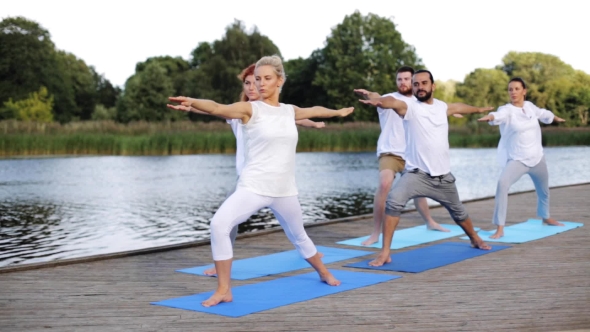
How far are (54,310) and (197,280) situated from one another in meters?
1.38

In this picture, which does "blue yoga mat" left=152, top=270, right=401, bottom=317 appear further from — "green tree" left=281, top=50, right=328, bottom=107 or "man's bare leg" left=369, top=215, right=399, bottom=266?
"green tree" left=281, top=50, right=328, bottom=107

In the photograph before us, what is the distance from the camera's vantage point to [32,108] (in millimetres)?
54562

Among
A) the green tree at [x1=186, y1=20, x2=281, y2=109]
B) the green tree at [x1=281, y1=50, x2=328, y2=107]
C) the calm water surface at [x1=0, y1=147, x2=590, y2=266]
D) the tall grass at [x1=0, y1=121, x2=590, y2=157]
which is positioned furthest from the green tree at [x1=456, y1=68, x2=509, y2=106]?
the calm water surface at [x1=0, y1=147, x2=590, y2=266]

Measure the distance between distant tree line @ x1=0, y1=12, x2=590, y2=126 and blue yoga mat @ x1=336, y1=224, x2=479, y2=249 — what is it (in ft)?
152

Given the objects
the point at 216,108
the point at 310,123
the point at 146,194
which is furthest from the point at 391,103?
the point at 146,194

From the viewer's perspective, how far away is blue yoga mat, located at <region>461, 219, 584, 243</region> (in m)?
8.43

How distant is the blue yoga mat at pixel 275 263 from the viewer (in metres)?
6.50

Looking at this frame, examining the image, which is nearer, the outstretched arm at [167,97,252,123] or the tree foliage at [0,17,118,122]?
the outstretched arm at [167,97,252,123]

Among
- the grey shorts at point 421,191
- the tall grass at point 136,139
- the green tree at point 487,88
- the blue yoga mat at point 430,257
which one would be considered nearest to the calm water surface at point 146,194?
the tall grass at point 136,139

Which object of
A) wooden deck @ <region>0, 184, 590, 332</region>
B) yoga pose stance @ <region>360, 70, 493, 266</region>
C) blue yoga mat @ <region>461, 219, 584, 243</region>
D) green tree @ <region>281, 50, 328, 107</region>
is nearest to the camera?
wooden deck @ <region>0, 184, 590, 332</region>

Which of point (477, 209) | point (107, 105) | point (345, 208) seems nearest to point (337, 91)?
point (107, 105)

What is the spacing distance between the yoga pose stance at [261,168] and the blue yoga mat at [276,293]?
0.44 feet

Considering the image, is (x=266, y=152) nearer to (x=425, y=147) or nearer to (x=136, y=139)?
(x=425, y=147)

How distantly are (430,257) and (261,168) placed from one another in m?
2.41
